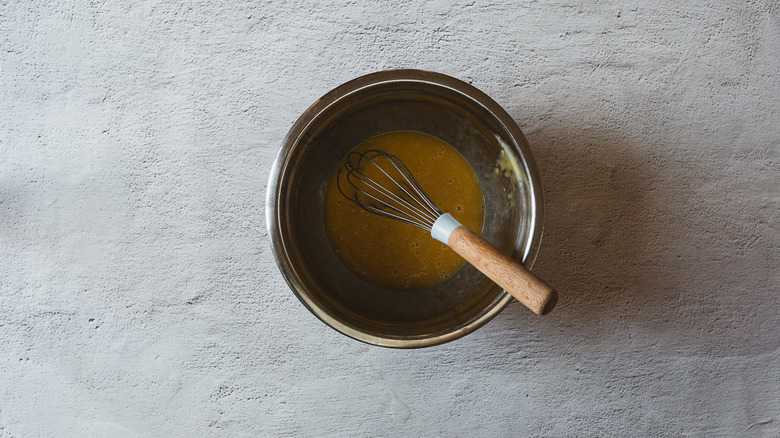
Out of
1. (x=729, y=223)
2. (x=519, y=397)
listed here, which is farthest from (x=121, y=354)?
(x=729, y=223)

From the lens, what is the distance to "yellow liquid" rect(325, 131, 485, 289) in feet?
3.46

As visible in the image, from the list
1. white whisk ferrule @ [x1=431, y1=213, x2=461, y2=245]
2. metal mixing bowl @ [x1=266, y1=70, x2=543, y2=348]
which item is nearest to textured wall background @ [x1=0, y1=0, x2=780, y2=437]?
metal mixing bowl @ [x1=266, y1=70, x2=543, y2=348]

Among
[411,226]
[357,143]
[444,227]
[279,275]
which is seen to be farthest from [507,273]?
[279,275]

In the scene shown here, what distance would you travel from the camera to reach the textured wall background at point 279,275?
3.65 feet

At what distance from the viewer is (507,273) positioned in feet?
2.62

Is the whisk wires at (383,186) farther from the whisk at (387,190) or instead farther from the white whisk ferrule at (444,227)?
the white whisk ferrule at (444,227)

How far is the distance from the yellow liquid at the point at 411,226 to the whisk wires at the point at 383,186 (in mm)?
16

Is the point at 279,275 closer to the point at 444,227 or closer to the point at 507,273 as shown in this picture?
the point at 444,227

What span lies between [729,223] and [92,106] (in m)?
1.54

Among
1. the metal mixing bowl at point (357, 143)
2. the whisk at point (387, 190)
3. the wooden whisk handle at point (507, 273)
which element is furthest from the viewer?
the whisk at point (387, 190)

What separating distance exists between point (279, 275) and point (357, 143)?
358 millimetres

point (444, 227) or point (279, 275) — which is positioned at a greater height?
point (444, 227)

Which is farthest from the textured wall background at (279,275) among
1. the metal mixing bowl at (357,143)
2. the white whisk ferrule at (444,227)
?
the white whisk ferrule at (444,227)

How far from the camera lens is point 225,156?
111 centimetres
